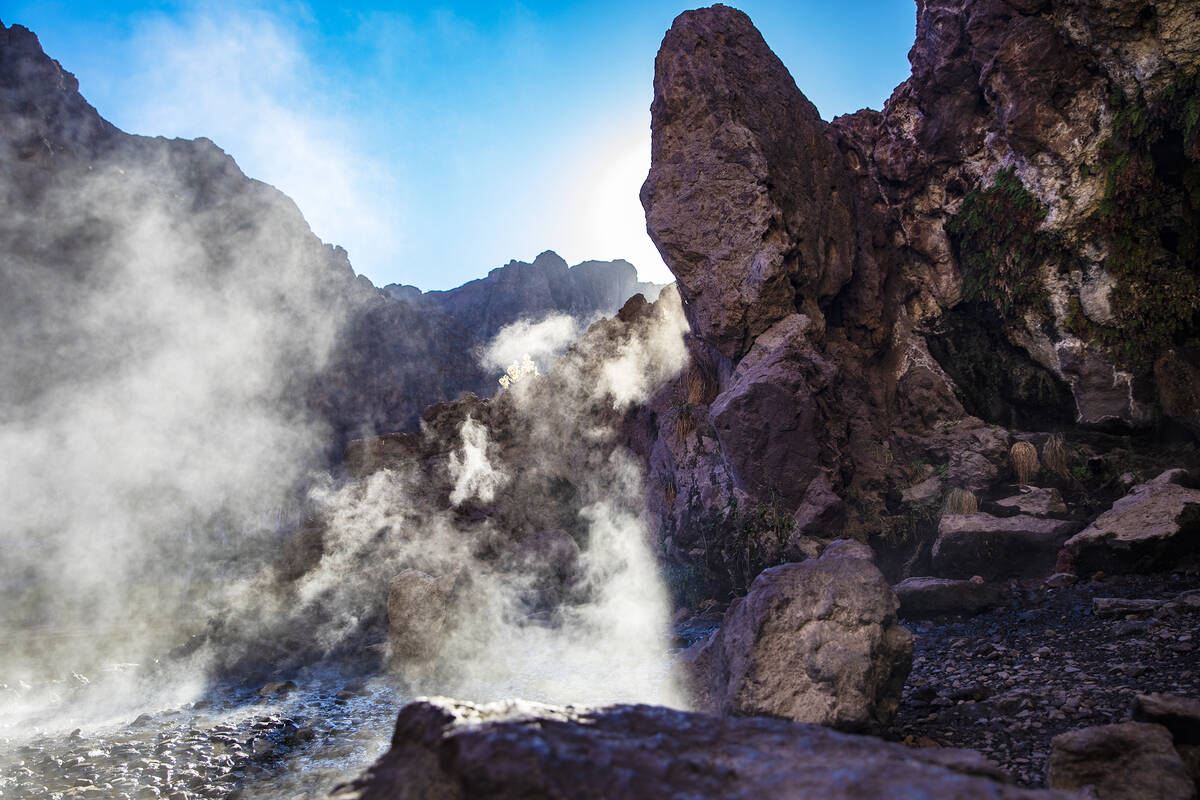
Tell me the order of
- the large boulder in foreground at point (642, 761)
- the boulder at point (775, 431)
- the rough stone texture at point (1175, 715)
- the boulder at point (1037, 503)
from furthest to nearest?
1. the boulder at point (775, 431)
2. the boulder at point (1037, 503)
3. the rough stone texture at point (1175, 715)
4. the large boulder in foreground at point (642, 761)

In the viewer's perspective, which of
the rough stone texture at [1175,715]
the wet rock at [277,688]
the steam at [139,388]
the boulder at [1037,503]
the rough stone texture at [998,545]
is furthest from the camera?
the steam at [139,388]

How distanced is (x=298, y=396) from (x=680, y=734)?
5310 centimetres

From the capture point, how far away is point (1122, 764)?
11.7 ft

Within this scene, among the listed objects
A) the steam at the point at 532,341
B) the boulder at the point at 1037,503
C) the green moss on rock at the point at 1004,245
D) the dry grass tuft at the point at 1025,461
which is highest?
the steam at the point at 532,341

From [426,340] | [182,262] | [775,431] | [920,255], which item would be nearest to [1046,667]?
[775,431]

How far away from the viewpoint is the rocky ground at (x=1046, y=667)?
16.2 ft

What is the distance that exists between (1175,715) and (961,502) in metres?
9.24

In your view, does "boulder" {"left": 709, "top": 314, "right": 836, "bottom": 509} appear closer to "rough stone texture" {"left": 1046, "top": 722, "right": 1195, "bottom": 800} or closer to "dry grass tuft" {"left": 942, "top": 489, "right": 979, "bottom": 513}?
"dry grass tuft" {"left": 942, "top": 489, "right": 979, "bottom": 513}

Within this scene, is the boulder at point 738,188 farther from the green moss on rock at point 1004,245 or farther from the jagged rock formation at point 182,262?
the jagged rock formation at point 182,262

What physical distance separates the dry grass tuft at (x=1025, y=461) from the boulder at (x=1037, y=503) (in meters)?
0.72

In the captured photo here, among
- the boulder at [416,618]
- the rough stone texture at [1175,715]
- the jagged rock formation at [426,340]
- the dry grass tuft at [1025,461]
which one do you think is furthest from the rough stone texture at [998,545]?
the jagged rock formation at [426,340]

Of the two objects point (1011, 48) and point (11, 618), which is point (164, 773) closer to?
point (1011, 48)

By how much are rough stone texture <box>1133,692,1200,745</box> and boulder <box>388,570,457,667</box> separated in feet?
39.8

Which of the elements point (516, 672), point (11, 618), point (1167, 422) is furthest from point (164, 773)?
point (11, 618)
